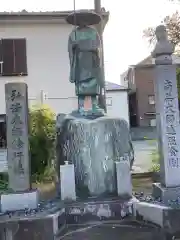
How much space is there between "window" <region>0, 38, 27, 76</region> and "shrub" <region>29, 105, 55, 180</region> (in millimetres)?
3957

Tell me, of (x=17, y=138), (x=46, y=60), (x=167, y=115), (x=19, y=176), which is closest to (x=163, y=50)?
(x=167, y=115)

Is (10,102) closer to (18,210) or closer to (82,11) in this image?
(18,210)

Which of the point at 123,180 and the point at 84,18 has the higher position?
the point at 84,18

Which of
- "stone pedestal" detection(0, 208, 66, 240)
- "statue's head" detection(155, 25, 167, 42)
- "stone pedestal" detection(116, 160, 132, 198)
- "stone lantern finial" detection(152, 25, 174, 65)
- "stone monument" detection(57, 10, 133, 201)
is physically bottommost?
"stone pedestal" detection(0, 208, 66, 240)

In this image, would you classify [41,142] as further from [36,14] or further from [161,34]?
[36,14]

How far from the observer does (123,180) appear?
265 inches

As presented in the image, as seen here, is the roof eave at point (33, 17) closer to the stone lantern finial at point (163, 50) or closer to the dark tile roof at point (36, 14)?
the dark tile roof at point (36, 14)

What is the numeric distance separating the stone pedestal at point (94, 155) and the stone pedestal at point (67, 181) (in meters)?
0.51

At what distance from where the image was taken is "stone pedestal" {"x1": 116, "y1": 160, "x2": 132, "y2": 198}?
670cm

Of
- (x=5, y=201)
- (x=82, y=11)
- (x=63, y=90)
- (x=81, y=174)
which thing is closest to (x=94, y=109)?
(x=81, y=174)

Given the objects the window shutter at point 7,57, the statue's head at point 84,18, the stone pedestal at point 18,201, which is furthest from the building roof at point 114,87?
the stone pedestal at point 18,201

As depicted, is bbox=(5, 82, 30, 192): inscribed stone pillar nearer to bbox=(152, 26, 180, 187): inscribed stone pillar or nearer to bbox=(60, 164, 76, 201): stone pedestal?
bbox=(60, 164, 76, 201): stone pedestal

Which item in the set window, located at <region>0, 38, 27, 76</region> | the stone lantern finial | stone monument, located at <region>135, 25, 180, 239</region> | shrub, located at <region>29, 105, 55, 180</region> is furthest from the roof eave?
stone monument, located at <region>135, 25, 180, 239</region>

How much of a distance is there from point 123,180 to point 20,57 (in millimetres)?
9664
